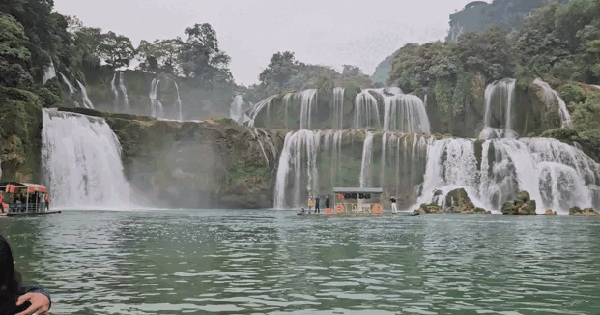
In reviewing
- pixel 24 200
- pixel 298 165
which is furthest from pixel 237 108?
pixel 24 200

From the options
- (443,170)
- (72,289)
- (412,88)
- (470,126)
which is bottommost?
(72,289)

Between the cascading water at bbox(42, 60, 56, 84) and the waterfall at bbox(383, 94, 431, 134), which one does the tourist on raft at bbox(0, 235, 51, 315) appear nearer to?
the cascading water at bbox(42, 60, 56, 84)

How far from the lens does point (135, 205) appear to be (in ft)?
168

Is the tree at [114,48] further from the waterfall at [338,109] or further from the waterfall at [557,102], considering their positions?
the waterfall at [557,102]

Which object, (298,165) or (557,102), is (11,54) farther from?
(557,102)

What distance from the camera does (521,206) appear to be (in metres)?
45.1

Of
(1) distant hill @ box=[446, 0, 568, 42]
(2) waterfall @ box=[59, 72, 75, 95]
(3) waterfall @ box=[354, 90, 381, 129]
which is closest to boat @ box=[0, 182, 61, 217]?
(2) waterfall @ box=[59, 72, 75, 95]

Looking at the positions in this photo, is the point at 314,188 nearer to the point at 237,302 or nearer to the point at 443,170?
the point at 443,170

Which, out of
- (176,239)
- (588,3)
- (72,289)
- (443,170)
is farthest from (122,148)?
(588,3)

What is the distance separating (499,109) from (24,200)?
45758 millimetres

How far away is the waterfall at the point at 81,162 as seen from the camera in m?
44.5

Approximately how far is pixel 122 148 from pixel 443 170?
27.0m

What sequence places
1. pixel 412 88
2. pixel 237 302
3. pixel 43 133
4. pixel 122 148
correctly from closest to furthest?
pixel 237 302 → pixel 43 133 → pixel 122 148 → pixel 412 88

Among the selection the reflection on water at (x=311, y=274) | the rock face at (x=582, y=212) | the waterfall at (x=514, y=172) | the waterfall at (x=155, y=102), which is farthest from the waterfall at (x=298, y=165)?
the reflection on water at (x=311, y=274)
